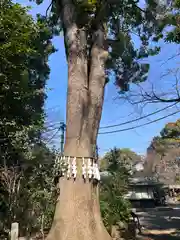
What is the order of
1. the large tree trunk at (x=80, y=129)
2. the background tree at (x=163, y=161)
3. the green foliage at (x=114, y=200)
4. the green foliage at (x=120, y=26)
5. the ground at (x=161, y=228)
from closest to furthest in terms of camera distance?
the large tree trunk at (x=80, y=129), the green foliage at (x=120, y=26), the green foliage at (x=114, y=200), the ground at (x=161, y=228), the background tree at (x=163, y=161)

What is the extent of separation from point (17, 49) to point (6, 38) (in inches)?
19.1

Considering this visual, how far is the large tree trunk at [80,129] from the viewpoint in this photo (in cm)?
617

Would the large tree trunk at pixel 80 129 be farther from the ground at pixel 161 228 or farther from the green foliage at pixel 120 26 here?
the ground at pixel 161 228

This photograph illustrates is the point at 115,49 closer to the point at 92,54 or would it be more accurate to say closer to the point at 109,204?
the point at 92,54

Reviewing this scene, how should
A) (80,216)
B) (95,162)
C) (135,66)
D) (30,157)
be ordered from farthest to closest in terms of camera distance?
(135,66) → (30,157) → (95,162) → (80,216)

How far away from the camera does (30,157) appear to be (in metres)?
10.9

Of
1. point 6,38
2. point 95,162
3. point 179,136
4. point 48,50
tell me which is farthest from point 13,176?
point 179,136

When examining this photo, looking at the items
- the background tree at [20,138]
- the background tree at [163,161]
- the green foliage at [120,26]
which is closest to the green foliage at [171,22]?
the green foliage at [120,26]

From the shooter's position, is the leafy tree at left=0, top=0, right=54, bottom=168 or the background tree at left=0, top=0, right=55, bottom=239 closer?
the background tree at left=0, top=0, right=55, bottom=239

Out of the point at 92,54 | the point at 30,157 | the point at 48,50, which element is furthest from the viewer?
the point at 48,50

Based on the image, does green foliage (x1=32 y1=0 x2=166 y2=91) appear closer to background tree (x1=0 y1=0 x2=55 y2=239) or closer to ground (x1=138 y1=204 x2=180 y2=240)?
background tree (x1=0 y1=0 x2=55 y2=239)

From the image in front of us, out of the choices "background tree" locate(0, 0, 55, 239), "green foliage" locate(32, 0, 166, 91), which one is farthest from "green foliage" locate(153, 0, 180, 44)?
"background tree" locate(0, 0, 55, 239)

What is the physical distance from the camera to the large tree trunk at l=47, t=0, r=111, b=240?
6.17 m

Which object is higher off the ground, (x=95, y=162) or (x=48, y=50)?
(x=48, y=50)
